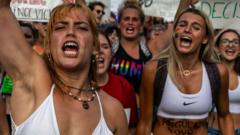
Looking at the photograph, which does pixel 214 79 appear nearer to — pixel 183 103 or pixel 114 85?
pixel 183 103

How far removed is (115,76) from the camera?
15.3 feet

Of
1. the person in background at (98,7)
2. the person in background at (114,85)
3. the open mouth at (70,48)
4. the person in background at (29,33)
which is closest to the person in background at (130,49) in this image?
the person in background at (114,85)

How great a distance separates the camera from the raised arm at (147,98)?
4.29 metres

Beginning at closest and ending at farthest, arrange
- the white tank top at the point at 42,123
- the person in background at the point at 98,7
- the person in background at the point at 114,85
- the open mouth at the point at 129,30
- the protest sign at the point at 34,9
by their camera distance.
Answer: the white tank top at the point at 42,123 < the person in background at the point at 114,85 < the open mouth at the point at 129,30 < the protest sign at the point at 34,9 < the person in background at the point at 98,7

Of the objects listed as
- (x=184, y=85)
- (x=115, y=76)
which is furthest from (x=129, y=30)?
(x=184, y=85)

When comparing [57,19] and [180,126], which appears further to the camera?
[180,126]

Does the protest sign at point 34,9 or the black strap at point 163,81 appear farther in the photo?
the protest sign at point 34,9

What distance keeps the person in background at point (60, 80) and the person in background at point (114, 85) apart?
57.4 inches

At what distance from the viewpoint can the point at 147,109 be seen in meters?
4.37

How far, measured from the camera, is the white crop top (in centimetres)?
431

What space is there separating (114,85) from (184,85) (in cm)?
55

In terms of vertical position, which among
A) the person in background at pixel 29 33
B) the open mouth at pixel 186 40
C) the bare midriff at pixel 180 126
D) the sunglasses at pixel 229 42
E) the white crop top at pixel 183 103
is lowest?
the bare midriff at pixel 180 126

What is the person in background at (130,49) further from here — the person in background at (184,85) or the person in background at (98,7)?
the person in background at (98,7)

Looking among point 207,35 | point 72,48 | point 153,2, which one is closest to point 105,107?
Answer: point 72,48
